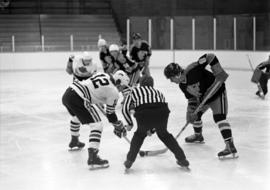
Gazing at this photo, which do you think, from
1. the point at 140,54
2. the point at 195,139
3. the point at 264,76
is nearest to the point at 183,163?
the point at 195,139

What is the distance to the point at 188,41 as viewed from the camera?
15.7 meters

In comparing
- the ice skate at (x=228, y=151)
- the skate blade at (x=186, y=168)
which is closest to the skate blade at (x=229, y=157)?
the ice skate at (x=228, y=151)

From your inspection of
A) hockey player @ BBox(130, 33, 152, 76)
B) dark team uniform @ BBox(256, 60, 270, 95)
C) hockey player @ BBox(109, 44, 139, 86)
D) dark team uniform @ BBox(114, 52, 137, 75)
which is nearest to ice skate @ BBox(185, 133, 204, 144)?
hockey player @ BBox(109, 44, 139, 86)

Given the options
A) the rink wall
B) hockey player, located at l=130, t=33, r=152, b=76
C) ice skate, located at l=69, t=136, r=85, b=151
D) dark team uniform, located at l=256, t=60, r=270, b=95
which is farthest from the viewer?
the rink wall

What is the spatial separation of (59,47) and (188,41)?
12.7 ft

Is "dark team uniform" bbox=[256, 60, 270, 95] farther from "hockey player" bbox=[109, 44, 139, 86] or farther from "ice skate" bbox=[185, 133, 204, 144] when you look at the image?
"ice skate" bbox=[185, 133, 204, 144]

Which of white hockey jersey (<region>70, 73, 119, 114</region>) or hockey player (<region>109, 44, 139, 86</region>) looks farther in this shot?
hockey player (<region>109, 44, 139, 86</region>)

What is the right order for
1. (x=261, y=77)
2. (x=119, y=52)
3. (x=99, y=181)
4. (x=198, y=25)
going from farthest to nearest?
(x=198, y=25) < (x=261, y=77) < (x=119, y=52) < (x=99, y=181)

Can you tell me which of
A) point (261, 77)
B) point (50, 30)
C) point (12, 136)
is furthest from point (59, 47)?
point (12, 136)

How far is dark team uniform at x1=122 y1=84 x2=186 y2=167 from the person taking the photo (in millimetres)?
4227

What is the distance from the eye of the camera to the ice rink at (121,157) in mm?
4129

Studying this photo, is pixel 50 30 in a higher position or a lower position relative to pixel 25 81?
higher

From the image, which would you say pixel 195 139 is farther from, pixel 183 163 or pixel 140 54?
pixel 140 54

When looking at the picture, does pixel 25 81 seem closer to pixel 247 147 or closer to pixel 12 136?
pixel 12 136
